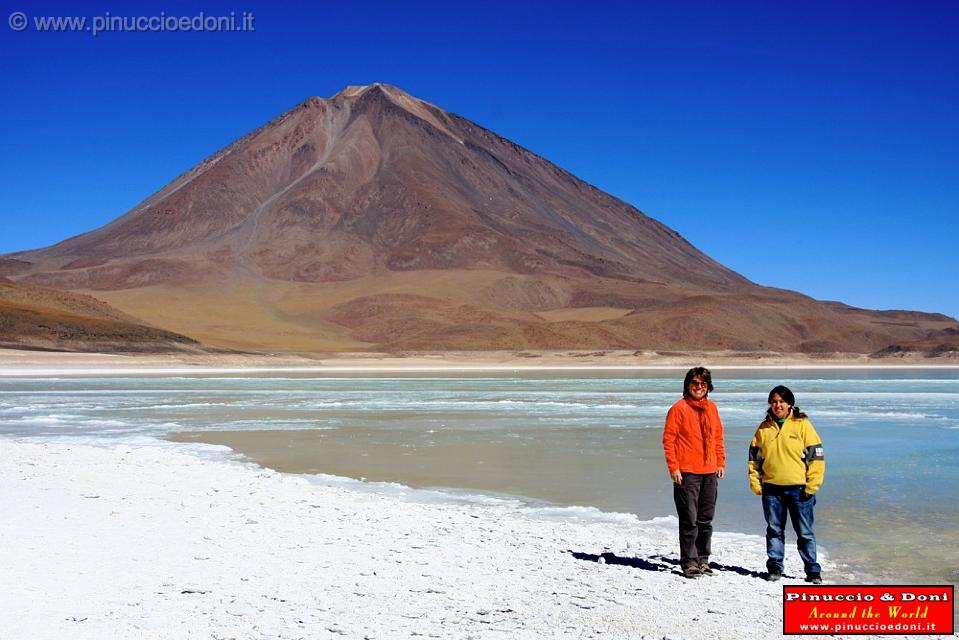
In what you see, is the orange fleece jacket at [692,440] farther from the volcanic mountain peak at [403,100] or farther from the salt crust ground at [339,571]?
the volcanic mountain peak at [403,100]

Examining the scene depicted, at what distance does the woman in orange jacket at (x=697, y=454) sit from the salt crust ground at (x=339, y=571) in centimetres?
46

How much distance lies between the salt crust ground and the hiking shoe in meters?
0.10

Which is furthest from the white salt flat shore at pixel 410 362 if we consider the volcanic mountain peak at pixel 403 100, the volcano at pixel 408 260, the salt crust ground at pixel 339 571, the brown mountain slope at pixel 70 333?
the volcanic mountain peak at pixel 403 100

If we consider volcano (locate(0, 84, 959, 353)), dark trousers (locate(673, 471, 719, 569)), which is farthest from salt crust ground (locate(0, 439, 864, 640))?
volcano (locate(0, 84, 959, 353))

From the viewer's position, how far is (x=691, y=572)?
663 centimetres

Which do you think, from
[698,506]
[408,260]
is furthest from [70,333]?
[408,260]

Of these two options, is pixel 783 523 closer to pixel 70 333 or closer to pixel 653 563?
pixel 653 563

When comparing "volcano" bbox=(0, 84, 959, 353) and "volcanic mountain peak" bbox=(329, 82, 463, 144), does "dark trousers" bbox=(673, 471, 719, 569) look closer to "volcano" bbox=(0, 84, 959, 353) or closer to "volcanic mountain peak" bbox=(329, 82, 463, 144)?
"volcano" bbox=(0, 84, 959, 353)

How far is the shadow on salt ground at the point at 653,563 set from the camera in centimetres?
685

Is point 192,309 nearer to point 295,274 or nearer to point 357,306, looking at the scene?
point 357,306

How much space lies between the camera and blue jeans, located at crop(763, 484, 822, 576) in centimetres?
665

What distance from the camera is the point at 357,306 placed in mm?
102875

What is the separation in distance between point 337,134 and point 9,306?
12152 centimetres

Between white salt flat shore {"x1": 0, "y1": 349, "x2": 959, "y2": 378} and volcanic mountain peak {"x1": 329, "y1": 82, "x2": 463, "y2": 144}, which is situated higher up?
volcanic mountain peak {"x1": 329, "y1": 82, "x2": 463, "y2": 144}
